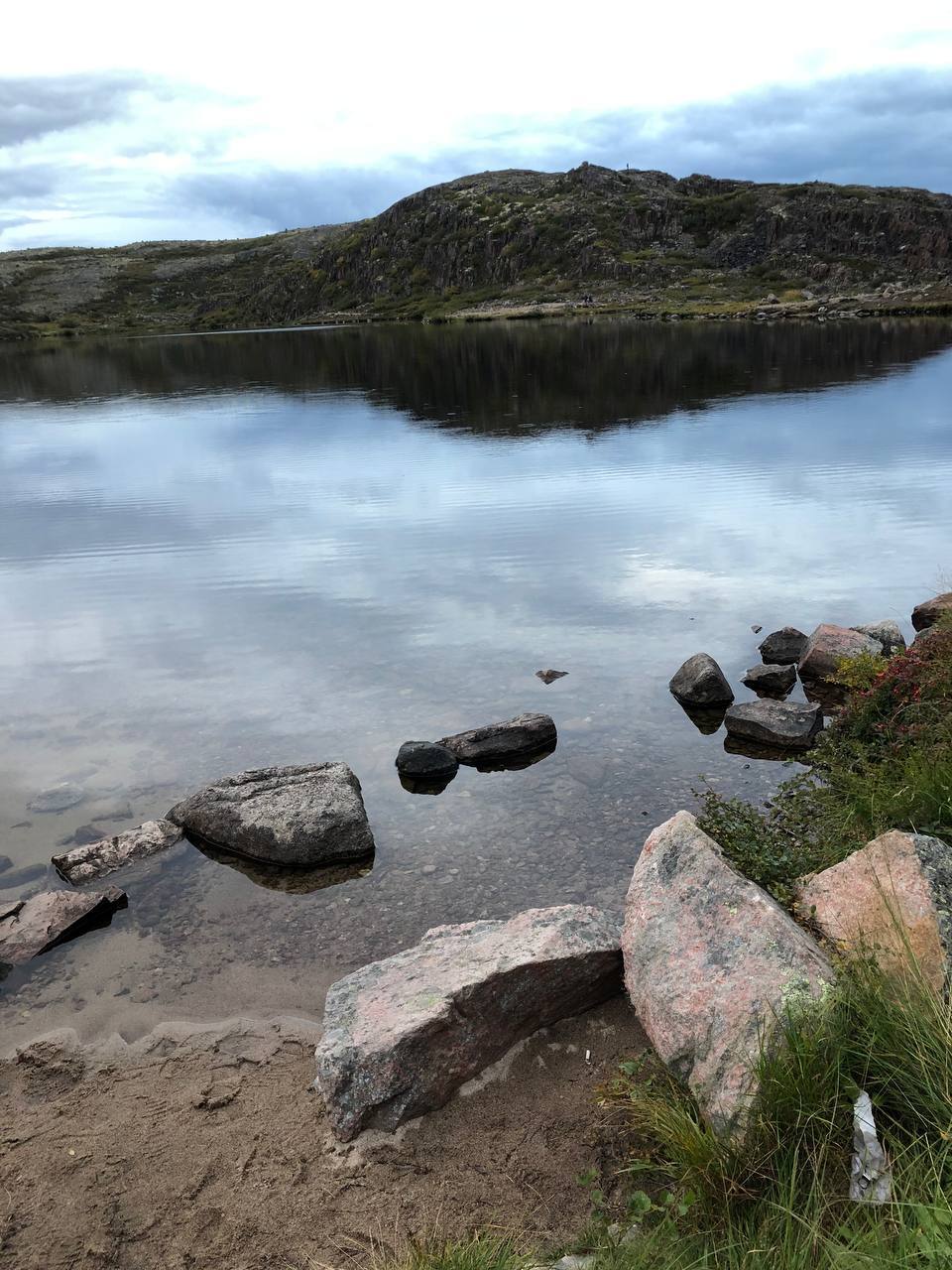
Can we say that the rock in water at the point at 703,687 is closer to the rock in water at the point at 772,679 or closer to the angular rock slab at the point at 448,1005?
the rock in water at the point at 772,679

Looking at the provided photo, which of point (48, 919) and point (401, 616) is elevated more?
point (48, 919)

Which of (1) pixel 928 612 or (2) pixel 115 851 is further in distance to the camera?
(1) pixel 928 612

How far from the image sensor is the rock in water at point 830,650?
1727 cm

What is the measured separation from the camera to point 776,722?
599 inches

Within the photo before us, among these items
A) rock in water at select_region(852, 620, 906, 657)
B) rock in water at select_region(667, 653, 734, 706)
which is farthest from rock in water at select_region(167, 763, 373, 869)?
rock in water at select_region(852, 620, 906, 657)

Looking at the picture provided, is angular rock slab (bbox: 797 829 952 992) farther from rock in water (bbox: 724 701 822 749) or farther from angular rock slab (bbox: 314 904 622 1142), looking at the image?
rock in water (bbox: 724 701 822 749)

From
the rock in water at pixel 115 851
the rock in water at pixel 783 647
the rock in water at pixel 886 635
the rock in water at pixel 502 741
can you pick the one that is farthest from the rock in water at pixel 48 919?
the rock in water at pixel 886 635

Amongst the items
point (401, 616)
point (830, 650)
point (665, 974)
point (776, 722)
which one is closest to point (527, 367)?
point (401, 616)

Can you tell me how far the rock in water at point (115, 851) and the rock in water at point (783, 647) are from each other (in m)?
12.0

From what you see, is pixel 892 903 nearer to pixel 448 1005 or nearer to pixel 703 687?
pixel 448 1005

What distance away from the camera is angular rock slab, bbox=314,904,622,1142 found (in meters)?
7.56

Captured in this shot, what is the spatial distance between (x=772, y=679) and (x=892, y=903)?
34.6 feet

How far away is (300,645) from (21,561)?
13284 mm

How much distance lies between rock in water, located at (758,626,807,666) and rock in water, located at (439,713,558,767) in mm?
6086
